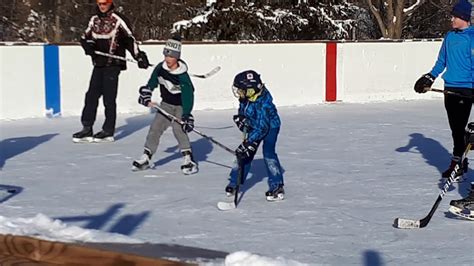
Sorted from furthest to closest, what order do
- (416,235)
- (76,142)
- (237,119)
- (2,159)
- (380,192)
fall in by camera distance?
1. (76,142)
2. (2,159)
3. (380,192)
4. (237,119)
5. (416,235)

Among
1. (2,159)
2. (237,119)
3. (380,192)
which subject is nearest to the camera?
(237,119)

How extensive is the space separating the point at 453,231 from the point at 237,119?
158 cm

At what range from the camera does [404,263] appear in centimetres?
453

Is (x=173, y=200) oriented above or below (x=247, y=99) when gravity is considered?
below

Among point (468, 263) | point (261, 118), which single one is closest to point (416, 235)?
point (468, 263)

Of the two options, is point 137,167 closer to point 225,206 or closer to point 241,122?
point 225,206

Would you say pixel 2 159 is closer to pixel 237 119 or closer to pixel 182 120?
pixel 182 120

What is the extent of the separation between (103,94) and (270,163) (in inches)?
145

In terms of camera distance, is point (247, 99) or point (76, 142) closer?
point (247, 99)

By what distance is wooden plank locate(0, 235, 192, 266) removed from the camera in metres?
3.90

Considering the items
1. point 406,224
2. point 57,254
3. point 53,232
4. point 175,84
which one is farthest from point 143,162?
point 57,254

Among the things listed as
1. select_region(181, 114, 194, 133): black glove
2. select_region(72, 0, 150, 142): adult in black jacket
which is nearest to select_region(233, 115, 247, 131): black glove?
select_region(181, 114, 194, 133): black glove

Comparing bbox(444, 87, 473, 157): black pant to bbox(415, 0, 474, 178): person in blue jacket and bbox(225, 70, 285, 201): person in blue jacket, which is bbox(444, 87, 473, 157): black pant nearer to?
bbox(415, 0, 474, 178): person in blue jacket

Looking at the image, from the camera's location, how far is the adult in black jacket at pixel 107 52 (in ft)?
30.1
